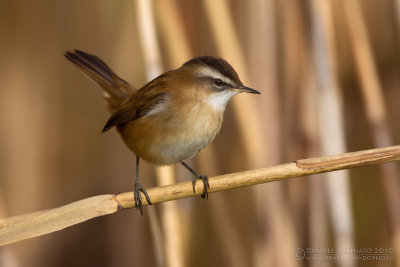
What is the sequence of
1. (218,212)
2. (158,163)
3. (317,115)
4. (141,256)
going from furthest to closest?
(141,256) → (218,212) → (317,115) → (158,163)

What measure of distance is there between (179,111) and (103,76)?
580mm

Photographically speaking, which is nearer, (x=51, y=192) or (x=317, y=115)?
(x=317, y=115)

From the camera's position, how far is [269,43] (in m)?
2.60

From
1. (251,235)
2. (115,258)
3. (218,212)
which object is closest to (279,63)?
(218,212)

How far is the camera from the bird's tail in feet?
8.77

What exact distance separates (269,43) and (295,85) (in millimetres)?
258

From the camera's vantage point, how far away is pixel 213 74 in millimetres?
2424

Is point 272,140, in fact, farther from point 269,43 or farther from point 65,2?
point 65,2

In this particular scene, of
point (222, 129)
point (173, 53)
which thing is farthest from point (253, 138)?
point (222, 129)

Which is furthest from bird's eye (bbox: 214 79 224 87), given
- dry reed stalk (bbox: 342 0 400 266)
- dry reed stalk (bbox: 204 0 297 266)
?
dry reed stalk (bbox: 342 0 400 266)

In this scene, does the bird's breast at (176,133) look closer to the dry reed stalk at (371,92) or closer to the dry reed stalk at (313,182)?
the dry reed stalk at (313,182)

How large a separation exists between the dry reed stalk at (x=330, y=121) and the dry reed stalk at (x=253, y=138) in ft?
0.83

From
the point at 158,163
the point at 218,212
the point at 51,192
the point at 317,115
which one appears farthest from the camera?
the point at 51,192

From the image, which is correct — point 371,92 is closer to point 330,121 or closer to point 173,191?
point 330,121
